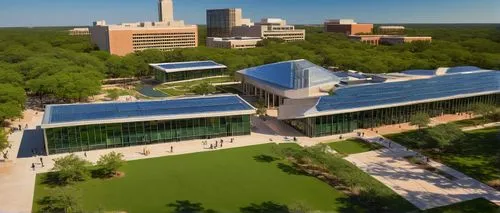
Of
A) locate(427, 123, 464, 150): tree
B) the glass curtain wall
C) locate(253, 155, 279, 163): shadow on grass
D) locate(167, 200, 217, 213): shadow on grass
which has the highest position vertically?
the glass curtain wall

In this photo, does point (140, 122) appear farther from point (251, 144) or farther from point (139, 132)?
point (251, 144)

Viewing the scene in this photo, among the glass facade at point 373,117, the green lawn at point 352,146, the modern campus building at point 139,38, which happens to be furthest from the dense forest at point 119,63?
the green lawn at point 352,146


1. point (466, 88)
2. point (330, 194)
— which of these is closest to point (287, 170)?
point (330, 194)

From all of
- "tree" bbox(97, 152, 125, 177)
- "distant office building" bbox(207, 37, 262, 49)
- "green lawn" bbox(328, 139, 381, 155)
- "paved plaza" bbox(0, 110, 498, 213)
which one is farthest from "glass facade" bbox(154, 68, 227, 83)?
"tree" bbox(97, 152, 125, 177)

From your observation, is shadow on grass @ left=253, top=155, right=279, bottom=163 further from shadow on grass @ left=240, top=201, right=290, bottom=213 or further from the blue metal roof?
the blue metal roof

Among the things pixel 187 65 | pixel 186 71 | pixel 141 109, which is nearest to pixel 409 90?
pixel 141 109

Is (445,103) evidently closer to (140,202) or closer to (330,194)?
(330,194)
